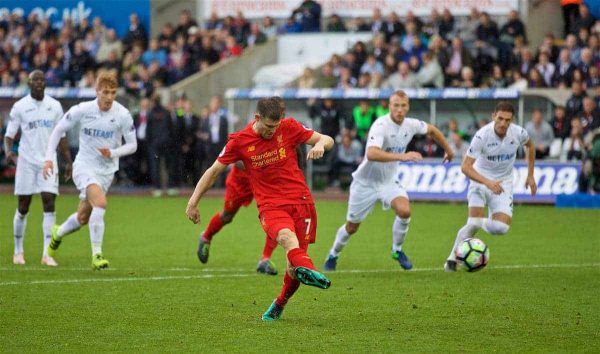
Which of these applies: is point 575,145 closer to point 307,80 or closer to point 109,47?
point 307,80

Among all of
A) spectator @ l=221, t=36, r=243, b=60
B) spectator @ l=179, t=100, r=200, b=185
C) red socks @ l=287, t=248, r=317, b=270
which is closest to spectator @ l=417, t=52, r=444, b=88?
spectator @ l=179, t=100, r=200, b=185

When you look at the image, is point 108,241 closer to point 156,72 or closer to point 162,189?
point 162,189

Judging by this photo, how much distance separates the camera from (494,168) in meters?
13.6

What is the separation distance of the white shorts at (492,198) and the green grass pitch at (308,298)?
75 centimetres

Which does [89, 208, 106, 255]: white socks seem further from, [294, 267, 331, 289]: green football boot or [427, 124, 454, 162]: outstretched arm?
[294, 267, 331, 289]: green football boot

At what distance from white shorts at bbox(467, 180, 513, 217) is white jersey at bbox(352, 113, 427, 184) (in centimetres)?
93

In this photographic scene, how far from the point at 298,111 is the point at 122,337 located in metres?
18.8

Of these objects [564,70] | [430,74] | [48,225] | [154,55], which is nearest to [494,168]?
[48,225]

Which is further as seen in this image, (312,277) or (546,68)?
(546,68)

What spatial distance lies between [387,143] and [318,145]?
4.31 meters

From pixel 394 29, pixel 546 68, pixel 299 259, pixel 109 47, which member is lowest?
pixel 299 259

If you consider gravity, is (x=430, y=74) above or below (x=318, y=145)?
above

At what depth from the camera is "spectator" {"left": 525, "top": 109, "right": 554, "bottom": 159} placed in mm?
23578

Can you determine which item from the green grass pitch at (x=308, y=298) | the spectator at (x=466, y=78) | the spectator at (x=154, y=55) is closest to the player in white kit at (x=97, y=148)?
the green grass pitch at (x=308, y=298)
